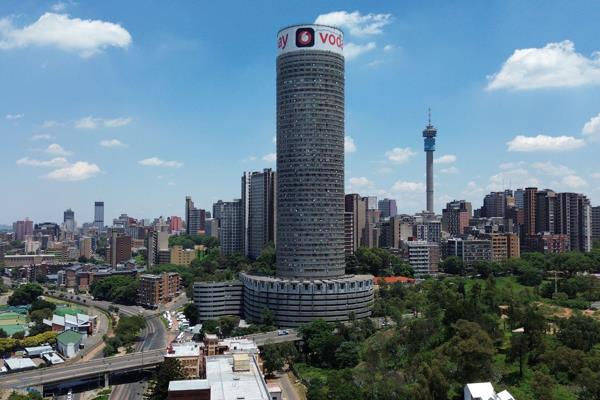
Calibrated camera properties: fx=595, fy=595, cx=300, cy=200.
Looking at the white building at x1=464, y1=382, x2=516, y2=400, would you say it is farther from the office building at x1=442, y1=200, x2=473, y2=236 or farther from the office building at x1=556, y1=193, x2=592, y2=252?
the office building at x1=442, y1=200, x2=473, y2=236

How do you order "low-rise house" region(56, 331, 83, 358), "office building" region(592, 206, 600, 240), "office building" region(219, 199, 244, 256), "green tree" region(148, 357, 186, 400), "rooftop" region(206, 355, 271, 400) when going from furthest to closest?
"office building" region(592, 206, 600, 240)
"office building" region(219, 199, 244, 256)
"low-rise house" region(56, 331, 83, 358)
"green tree" region(148, 357, 186, 400)
"rooftop" region(206, 355, 271, 400)

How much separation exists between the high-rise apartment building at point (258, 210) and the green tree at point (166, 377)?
77388mm

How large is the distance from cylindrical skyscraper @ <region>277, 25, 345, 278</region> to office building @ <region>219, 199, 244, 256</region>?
5871 centimetres

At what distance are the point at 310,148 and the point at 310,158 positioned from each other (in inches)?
48.6

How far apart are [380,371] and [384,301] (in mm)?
30507

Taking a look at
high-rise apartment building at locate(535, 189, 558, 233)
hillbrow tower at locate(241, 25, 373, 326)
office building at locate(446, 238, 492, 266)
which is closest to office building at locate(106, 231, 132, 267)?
hillbrow tower at locate(241, 25, 373, 326)

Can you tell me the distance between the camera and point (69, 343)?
65.4 meters

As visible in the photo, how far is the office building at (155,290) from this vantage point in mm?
95500

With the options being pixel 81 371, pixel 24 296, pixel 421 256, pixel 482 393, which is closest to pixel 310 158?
pixel 81 371

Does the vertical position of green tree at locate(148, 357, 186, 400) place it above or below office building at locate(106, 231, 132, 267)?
below

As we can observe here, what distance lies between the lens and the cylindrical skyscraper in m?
73.7


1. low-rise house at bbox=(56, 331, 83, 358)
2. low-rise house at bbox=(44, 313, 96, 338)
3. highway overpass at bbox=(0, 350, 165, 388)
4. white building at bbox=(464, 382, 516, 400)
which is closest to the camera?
white building at bbox=(464, 382, 516, 400)

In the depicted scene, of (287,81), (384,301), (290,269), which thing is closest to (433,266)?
(384,301)

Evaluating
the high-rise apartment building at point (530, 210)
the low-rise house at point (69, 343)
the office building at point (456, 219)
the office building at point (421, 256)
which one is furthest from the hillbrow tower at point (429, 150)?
the low-rise house at point (69, 343)
